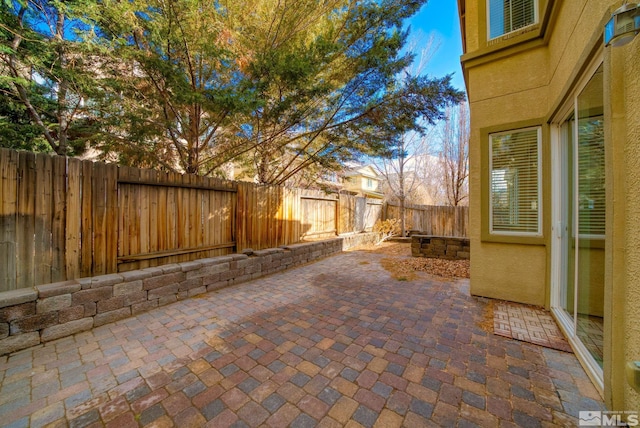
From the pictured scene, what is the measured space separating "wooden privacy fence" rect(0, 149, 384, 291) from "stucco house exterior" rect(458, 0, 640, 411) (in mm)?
4507

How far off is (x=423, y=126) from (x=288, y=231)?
13.4 ft

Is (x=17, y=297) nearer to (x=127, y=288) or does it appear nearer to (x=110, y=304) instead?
(x=110, y=304)

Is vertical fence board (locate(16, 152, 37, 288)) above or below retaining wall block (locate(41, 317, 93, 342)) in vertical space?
above

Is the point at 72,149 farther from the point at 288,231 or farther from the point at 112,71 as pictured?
the point at 288,231

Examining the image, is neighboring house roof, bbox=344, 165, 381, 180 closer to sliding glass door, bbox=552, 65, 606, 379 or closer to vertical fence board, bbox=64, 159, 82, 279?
sliding glass door, bbox=552, 65, 606, 379

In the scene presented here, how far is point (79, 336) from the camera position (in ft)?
8.90

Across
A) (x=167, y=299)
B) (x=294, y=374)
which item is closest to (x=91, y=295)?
(x=167, y=299)

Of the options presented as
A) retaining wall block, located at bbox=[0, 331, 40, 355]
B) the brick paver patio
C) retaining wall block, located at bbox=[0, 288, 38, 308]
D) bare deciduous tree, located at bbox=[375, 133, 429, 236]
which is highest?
bare deciduous tree, located at bbox=[375, 133, 429, 236]

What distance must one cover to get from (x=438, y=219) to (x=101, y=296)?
10.6 meters

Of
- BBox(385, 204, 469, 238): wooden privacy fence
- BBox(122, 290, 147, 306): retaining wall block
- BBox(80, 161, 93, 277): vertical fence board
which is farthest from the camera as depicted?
BBox(385, 204, 469, 238): wooden privacy fence

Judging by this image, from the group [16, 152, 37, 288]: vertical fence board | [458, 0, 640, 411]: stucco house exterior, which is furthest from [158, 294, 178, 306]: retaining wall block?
[458, 0, 640, 411]: stucco house exterior

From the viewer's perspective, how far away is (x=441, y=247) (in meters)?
6.64

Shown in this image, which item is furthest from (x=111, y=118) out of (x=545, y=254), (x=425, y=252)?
(x=425, y=252)

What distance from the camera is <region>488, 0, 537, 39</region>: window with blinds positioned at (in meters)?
3.56
